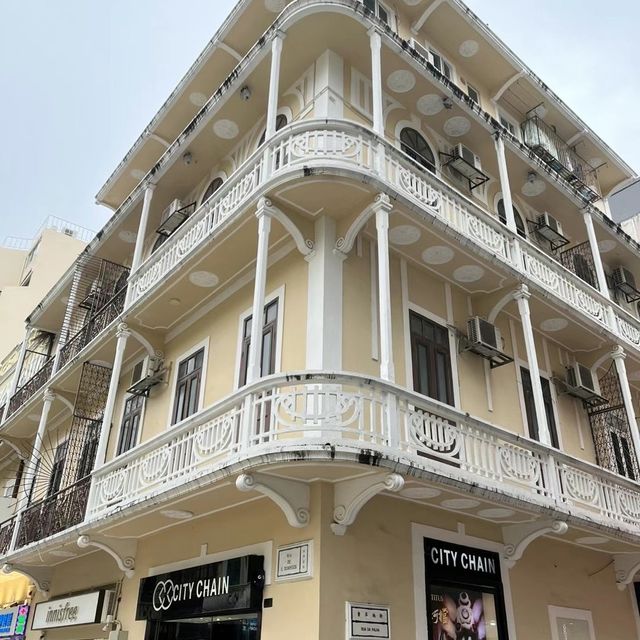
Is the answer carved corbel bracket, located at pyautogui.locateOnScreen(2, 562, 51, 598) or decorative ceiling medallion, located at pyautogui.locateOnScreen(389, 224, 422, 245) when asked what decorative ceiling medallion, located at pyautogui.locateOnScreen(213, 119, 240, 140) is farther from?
carved corbel bracket, located at pyautogui.locateOnScreen(2, 562, 51, 598)

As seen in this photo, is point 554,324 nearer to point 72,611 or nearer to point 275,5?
point 275,5

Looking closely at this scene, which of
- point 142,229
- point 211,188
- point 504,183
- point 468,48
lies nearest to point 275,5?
point 211,188

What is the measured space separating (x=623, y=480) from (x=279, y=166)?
290 inches

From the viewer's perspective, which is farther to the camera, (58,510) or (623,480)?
(58,510)

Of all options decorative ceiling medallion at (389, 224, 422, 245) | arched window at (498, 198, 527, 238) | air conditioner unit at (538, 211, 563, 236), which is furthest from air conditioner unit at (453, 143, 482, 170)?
decorative ceiling medallion at (389, 224, 422, 245)

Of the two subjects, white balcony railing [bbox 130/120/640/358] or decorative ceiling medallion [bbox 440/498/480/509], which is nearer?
decorative ceiling medallion [bbox 440/498/480/509]

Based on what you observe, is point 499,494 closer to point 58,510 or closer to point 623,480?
point 623,480

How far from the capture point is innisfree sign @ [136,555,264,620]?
26.0 ft

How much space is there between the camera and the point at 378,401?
7.34 metres

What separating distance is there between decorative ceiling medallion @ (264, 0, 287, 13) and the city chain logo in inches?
425

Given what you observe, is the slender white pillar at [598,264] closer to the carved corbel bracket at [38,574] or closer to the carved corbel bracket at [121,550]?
the carved corbel bracket at [121,550]

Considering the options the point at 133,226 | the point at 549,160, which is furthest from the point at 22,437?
the point at 549,160

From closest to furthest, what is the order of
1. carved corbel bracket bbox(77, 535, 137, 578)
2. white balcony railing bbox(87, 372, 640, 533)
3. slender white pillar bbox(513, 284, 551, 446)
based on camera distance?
white balcony railing bbox(87, 372, 640, 533), slender white pillar bbox(513, 284, 551, 446), carved corbel bracket bbox(77, 535, 137, 578)

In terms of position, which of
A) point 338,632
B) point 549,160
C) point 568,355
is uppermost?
point 549,160
